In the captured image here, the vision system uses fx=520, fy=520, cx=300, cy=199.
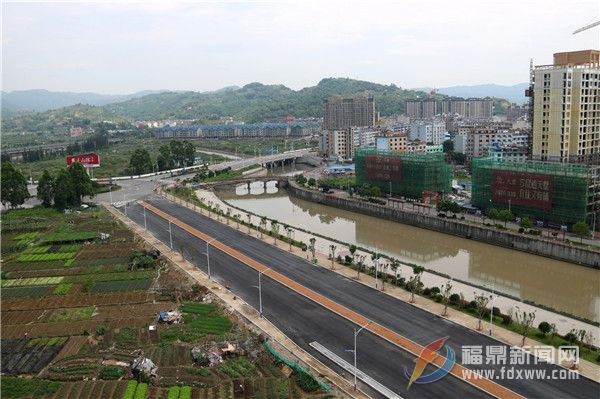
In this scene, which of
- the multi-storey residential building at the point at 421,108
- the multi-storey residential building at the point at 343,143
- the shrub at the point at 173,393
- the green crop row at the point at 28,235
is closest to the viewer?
the shrub at the point at 173,393

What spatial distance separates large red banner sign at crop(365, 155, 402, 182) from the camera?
A: 3773 centimetres

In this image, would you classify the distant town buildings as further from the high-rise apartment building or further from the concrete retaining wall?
the concrete retaining wall

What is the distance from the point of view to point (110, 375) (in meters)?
13.3

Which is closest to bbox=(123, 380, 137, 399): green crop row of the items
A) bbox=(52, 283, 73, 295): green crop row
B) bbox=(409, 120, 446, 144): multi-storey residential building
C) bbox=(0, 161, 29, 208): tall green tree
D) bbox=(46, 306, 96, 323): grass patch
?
bbox=(46, 306, 96, 323): grass patch

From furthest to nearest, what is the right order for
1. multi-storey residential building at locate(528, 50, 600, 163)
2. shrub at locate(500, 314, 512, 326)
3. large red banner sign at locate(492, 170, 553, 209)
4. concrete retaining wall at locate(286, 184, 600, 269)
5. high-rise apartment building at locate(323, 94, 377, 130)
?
high-rise apartment building at locate(323, 94, 377, 130) → multi-storey residential building at locate(528, 50, 600, 163) → large red banner sign at locate(492, 170, 553, 209) → concrete retaining wall at locate(286, 184, 600, 269) → shrub at locate(500, 314, 512, 326)

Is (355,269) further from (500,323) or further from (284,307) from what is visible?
(500,323)

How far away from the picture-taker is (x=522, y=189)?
93.4ft

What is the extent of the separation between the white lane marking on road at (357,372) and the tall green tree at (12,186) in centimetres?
2897

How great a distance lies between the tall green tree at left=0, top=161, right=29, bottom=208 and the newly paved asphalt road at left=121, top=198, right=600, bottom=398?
17.3m

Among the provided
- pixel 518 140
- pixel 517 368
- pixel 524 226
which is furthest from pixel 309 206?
pixel 517 368

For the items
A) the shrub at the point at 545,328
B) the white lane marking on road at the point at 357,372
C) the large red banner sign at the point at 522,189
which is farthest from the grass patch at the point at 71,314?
the large red banner sign at the point at 522,189

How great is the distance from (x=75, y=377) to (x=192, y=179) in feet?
124

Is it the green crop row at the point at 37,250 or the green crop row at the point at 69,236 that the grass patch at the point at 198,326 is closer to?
the green crop row at the point at 37,250

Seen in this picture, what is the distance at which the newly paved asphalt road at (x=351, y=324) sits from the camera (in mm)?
12469
